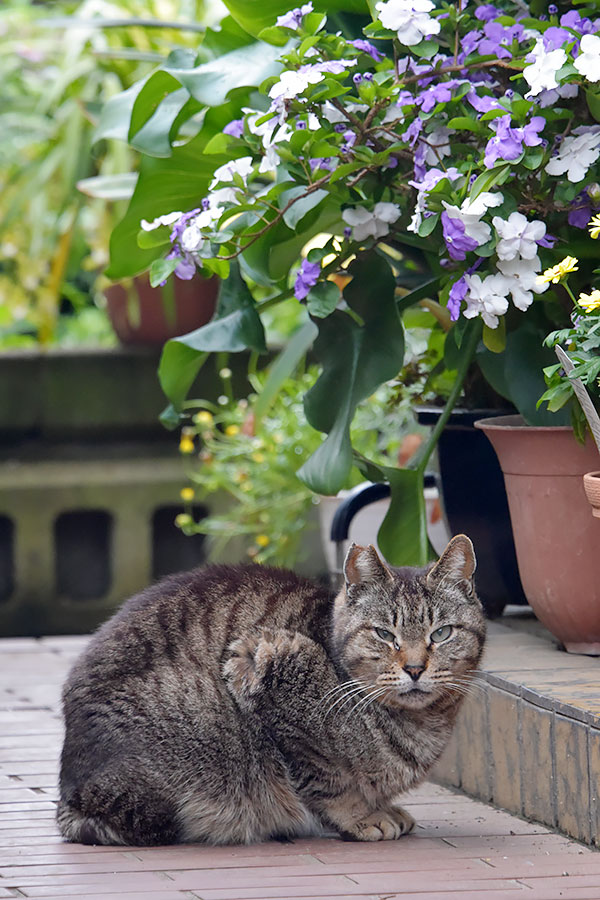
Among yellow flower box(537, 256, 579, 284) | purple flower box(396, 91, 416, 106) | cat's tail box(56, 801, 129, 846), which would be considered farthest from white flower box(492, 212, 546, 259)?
cat's tail box(56, 801, 129, 846)

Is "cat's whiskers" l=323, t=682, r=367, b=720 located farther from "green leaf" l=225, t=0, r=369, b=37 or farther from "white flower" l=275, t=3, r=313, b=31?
"green leaf" l=225, t=0, r=369, b=37

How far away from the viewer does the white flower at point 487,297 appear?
267 centimetres

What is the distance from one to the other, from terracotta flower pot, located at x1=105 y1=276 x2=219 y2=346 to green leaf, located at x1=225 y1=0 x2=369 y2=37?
2350 millimetres

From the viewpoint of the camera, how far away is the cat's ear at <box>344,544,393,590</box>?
96.1 inches

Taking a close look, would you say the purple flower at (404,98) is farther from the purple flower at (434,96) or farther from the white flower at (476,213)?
the white flower at (476,213)

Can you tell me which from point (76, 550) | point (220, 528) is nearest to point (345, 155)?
point (220, 528)

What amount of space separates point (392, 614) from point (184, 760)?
1.51 feet

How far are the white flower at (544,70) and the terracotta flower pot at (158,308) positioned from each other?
3040 millimetres

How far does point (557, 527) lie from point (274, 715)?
0.78 metres

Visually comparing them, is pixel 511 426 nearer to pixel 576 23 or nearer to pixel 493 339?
pixel 493 339

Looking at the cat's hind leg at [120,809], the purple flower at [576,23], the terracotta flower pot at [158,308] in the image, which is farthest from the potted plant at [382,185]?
the terracotta flower pot at [158,308]

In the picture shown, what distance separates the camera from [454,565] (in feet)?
8.07

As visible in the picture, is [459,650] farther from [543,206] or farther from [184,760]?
[543,206]

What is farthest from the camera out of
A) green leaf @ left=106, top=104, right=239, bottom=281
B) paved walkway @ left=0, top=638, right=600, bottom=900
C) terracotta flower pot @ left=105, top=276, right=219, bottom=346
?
terracotta flower pot @ left=105, top=276, right=219, bottom=346
